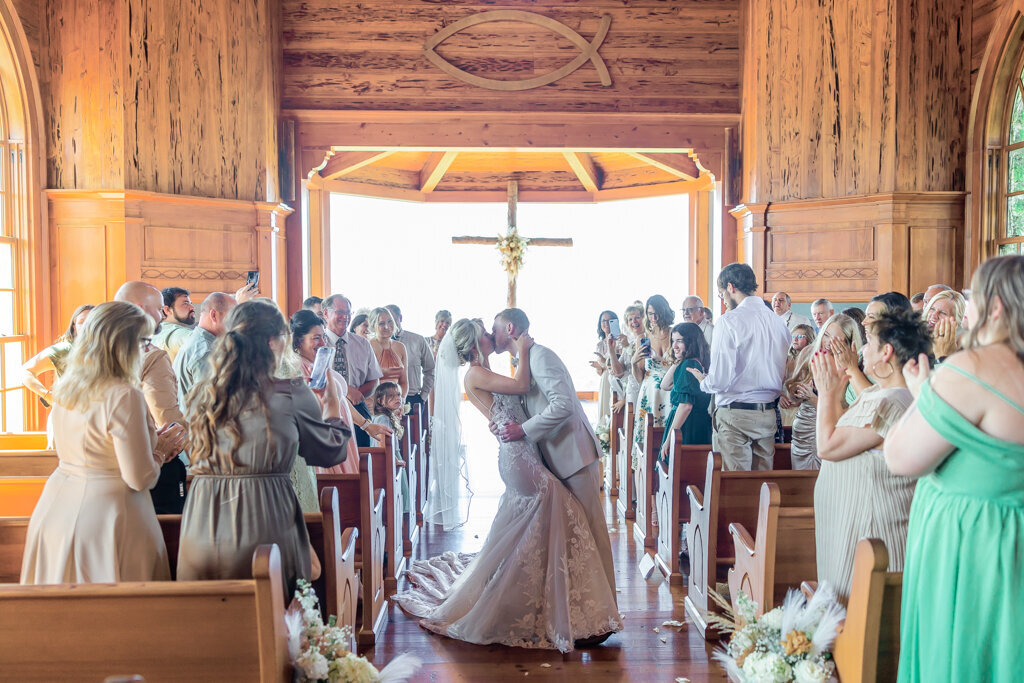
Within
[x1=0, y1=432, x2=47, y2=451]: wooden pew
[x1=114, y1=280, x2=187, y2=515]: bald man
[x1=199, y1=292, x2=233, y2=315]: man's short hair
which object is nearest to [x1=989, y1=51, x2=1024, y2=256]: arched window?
[x1=199, y1=292, x2=233, y2=315]: man's short hair

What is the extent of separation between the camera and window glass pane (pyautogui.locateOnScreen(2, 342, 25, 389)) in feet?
23.7

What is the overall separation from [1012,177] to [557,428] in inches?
239

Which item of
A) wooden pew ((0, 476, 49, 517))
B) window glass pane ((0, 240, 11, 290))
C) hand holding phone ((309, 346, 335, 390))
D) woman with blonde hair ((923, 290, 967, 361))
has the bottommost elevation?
wooden pew ((0, 476, 49, 517))

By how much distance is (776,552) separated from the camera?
329 centimetres

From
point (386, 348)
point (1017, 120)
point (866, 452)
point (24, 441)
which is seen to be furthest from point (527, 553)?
point (1017, 120)

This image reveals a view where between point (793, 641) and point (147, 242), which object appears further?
point (147, 242)

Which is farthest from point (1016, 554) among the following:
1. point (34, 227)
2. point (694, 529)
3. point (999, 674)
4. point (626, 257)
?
point (626, 257)

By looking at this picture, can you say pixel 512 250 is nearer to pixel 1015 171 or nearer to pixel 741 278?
pixel 1015 171

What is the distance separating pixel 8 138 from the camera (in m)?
7.54

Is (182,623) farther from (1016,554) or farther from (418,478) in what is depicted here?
(418,478)

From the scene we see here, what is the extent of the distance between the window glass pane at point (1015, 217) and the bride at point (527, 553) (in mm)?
5674

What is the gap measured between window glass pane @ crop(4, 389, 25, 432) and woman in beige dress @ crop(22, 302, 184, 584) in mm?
5220

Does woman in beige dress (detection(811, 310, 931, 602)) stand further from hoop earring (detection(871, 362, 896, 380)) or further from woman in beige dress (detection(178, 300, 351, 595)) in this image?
woman in beige dress (detection(178, 300, 351, 595))

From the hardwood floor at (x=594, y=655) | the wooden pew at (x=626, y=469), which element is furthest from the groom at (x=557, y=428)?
the wooden pew at (x=626, y=469)
